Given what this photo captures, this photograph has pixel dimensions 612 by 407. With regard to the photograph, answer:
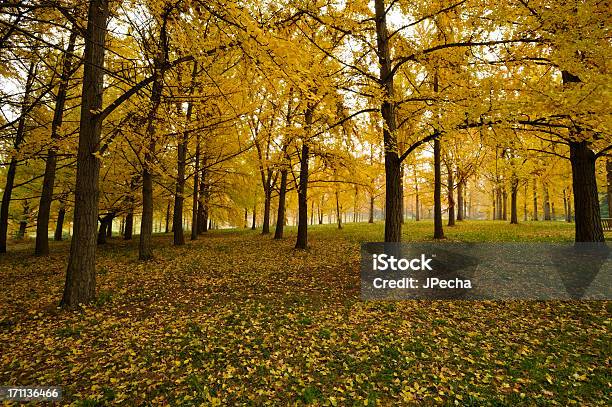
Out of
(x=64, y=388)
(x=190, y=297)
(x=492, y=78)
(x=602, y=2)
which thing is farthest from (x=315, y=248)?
(x=602, y=2)

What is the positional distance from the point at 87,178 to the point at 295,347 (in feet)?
16.2

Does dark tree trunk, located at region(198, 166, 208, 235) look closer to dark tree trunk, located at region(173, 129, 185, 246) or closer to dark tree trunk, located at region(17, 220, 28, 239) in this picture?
dark tree trunk, located at region(173, 129, 185, 246)

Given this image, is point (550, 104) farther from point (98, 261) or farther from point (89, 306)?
point (98, 261)

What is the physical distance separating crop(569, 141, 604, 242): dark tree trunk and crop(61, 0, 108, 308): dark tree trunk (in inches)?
428

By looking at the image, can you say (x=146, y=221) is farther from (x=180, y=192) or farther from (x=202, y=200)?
(x=202, y=200)

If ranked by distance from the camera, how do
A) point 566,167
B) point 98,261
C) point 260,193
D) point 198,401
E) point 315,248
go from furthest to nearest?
point 260,193 < point 566,167 < point 315,248 < point 98,261 < point 198,401

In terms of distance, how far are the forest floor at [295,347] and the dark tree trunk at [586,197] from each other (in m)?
3.01

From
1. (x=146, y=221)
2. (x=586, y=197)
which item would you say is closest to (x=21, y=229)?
(x=146, y=221)

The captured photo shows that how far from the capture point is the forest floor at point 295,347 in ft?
11.4

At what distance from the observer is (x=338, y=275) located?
26.0ft

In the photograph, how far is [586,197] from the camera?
770 cm

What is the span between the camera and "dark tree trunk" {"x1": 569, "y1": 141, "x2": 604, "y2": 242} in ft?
25.0

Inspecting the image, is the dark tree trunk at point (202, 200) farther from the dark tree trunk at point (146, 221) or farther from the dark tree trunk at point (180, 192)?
the dark tree trunk at point (146, 221)

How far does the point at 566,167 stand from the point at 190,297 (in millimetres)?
16715
